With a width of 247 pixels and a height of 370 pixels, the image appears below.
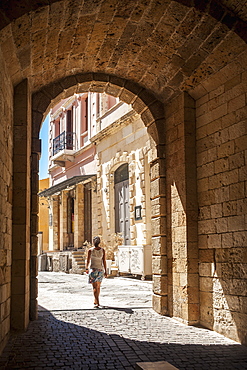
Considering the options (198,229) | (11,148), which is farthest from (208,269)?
(11,148)

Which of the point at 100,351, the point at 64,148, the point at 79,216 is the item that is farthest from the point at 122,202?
the point at 100,351

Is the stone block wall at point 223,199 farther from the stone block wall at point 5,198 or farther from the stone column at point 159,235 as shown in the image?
the stone block wall at point 5,198

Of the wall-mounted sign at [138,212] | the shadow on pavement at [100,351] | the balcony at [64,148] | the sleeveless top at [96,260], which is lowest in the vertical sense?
the shadow on pavement at [100,351]

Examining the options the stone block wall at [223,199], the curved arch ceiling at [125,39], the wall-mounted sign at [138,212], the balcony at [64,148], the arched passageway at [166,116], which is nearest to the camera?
the curved arch ceiling at [125,39]

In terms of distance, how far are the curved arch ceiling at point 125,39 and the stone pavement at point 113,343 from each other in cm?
341

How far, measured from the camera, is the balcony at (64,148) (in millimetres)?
21712

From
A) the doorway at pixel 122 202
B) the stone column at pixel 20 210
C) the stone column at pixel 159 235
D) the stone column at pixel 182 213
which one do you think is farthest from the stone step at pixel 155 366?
the doorway at pixel 122 202

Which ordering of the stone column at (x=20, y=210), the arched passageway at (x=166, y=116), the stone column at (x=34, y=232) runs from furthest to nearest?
the stone column at (x=34, y=232) < the stone column at (x=20, y=210) < the arched passageway at (x=166, y=116)

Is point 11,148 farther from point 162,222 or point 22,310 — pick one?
point 162,222

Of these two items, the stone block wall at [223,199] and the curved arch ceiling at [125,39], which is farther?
the stone block wall at [223,199]

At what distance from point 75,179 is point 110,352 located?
1431cm

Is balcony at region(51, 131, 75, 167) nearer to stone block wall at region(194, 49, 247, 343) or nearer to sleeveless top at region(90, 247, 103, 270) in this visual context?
sleeveless top at region(90, 247, 103, 270)

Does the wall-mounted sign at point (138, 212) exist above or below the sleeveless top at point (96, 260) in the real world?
above

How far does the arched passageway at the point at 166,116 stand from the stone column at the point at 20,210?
0.01 m
